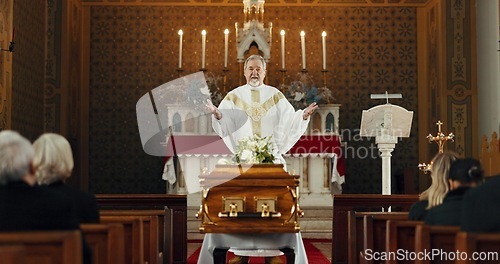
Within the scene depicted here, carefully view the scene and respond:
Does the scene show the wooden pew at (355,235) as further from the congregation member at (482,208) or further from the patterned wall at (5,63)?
the patterned wall at (5,63)

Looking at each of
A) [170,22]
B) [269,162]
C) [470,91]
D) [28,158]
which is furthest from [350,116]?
[28,158]

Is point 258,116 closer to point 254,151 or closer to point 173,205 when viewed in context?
point 254,151

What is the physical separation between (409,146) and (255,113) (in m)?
6.80

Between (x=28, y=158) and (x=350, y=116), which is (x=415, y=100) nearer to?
(x=350, y=116)

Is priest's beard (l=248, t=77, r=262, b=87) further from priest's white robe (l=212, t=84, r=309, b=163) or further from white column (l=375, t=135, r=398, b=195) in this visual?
white column (l=375, t=135, r=398, b=195)

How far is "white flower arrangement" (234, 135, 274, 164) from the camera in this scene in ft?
24.0

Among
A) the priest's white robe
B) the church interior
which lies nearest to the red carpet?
the priest's white robe

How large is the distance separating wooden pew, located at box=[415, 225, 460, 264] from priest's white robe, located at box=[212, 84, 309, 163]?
380 centimetres

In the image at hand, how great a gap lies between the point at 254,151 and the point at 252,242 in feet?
2.70

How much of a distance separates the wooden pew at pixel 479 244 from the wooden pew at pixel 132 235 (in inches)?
95.3

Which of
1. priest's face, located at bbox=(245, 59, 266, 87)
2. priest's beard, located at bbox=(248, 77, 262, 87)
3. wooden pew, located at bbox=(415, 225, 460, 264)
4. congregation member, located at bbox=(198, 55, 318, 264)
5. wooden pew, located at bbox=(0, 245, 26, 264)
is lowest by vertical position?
wooden pew, located at bbox=(415, 225, 460, 264)

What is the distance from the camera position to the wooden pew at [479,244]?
3623 millimetres

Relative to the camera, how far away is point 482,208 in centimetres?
404

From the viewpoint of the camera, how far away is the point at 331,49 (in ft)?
48.2
